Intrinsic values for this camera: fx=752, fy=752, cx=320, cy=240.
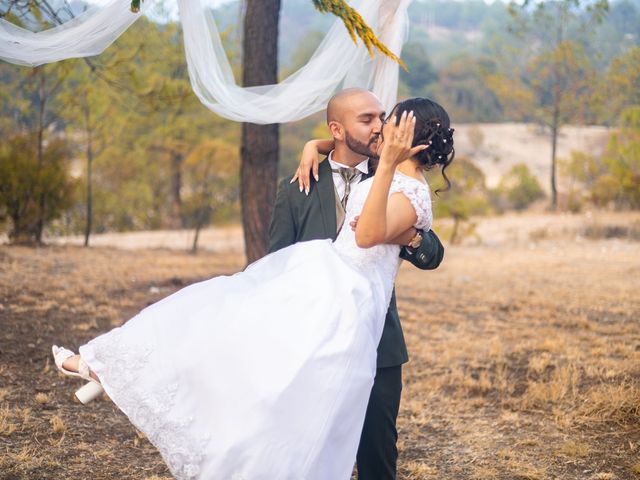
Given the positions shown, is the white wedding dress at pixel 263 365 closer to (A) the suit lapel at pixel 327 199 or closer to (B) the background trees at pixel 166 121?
(A) the suit lapel at pixel 327 199

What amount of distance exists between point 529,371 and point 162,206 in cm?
1896

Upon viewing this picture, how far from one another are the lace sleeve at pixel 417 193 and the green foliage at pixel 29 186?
31.8 ft

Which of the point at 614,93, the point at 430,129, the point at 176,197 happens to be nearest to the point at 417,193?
the point at 430,129

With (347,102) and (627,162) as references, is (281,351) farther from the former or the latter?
(627,162)

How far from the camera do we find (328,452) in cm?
246

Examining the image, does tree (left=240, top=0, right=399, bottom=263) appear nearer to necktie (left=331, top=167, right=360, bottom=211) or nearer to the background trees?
the background trees

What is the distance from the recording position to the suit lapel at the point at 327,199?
10.0ft

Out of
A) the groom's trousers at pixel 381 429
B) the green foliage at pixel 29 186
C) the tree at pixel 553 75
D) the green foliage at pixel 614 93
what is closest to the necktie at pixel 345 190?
the groom's trousers at pixel 381 429

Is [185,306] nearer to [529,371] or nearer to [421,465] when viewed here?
[421,465]

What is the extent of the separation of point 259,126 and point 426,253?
14.9ft

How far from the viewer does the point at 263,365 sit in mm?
2457

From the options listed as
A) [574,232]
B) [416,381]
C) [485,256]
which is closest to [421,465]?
[416,381]

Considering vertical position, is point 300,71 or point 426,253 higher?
point 300,71

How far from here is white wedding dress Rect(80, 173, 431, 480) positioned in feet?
7.86
